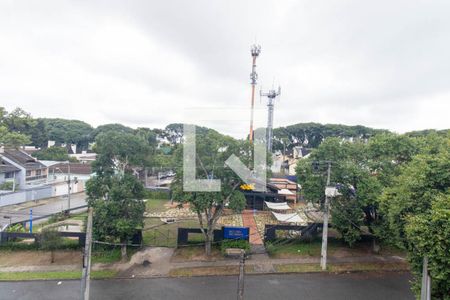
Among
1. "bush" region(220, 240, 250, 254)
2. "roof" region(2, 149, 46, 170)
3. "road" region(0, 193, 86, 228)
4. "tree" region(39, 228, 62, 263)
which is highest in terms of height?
"roof" region(2, 149, 46, 170)

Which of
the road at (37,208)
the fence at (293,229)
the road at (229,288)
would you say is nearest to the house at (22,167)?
the road at (37,208)

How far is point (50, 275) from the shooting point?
34.8 ft

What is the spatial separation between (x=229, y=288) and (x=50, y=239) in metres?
8.83

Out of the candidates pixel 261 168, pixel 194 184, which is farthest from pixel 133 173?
pixel 261 168

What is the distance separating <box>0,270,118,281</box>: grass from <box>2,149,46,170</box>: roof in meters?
21.1

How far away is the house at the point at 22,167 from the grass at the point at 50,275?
65.6 feet

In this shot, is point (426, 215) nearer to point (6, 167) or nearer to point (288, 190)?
point (288, 190)

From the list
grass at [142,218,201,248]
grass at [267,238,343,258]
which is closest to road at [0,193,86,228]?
grass at [142,218,201,248]

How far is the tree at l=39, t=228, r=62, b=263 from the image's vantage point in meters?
11.8

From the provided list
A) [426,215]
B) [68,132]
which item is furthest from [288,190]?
[68,132]

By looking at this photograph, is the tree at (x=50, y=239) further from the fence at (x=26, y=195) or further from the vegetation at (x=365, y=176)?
the fence at (x=26, y=195)

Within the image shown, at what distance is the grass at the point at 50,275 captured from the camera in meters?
10.4

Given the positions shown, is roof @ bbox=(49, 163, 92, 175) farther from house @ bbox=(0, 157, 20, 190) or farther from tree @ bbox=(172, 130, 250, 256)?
tree @ bbox=(172, 130, 250, 256)

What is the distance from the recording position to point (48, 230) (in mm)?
11859
